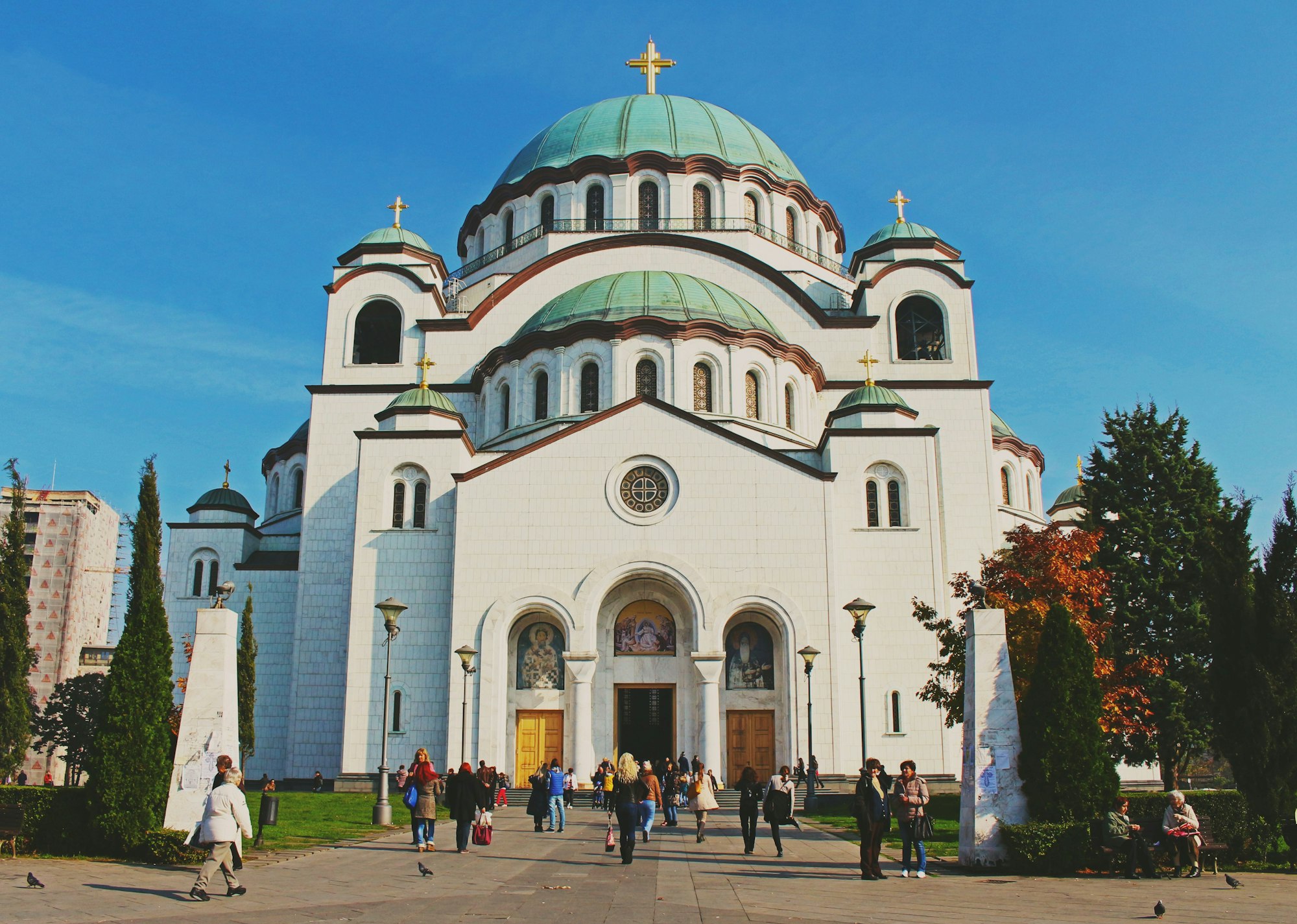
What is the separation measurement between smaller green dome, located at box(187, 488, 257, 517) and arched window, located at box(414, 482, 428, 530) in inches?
402

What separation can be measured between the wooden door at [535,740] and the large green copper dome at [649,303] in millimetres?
10920

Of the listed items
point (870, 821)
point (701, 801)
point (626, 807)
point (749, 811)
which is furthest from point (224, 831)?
point (701, 801)

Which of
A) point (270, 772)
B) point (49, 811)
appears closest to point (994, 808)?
point (49, 811)

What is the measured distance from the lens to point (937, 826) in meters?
19.7

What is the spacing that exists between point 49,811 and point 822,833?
11.5 meters

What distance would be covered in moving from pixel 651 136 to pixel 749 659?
2119 centimetres

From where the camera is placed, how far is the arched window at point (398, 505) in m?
29.5

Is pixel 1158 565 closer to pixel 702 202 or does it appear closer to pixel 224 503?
pixel 702 202

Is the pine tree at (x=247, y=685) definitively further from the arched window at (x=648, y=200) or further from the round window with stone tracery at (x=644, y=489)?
the arched window at (x=648, y=200)

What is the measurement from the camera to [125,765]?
13.8 meters

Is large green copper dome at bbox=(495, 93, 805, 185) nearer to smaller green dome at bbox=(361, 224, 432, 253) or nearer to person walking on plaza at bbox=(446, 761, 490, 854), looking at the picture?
smaller green dome at bbox=(361, 224, 432, 253)

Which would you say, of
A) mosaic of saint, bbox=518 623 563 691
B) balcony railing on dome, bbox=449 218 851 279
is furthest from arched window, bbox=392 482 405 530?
balcony railing on dome, bbox=449 218 851 279

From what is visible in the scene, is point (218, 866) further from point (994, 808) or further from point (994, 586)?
point (994, 586)

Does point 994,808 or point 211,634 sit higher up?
point 211,634
